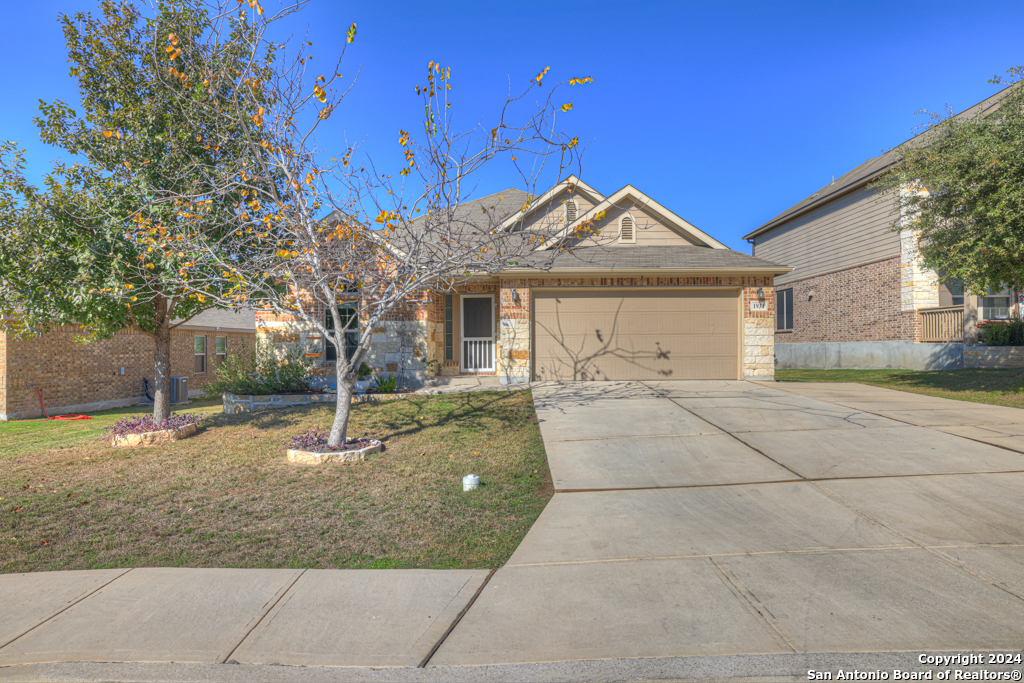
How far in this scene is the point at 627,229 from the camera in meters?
15.1

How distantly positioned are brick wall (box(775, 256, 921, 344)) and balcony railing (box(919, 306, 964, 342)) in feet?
0.74

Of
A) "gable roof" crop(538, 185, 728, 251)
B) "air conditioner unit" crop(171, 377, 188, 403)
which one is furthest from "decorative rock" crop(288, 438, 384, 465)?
"air conditioner unit" crop(171, 377, 188, 403)

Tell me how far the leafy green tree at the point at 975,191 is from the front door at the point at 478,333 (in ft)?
33.9

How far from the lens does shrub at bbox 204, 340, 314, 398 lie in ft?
41.3

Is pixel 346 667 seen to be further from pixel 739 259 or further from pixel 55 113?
pixel 739 259

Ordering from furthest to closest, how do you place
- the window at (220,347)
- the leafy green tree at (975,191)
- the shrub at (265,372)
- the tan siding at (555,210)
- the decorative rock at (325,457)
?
the window at (220,347) → the tan siding at (555,210) → the shrub at (265,372) → the leafy green tree at (975,191) → the decorative rock at (325,457)

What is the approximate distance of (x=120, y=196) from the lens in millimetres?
8172

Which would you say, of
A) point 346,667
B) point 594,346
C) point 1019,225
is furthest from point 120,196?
point 1019,225

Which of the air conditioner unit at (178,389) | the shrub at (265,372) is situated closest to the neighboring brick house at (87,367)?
the shrub at (265,372)

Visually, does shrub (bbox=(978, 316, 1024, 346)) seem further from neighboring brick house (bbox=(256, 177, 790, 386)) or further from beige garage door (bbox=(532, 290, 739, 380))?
beige garage door (bbox=(532, 290, 739, 380))

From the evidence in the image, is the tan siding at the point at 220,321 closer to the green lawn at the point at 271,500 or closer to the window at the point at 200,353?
the window at the point at 200,353

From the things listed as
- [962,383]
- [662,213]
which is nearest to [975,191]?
[962,383]

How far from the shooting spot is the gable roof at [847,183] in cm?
1828

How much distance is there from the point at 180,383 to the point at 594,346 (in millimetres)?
13904
